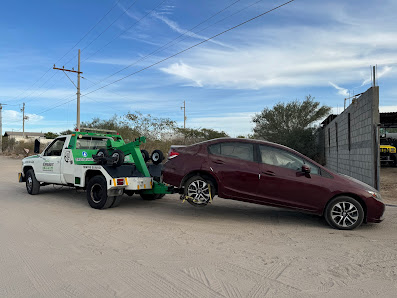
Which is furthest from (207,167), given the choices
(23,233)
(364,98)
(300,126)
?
(300,126)

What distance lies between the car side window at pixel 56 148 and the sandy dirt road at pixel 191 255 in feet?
7.65

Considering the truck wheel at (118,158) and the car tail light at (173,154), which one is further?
the truck wheel at (118,158)

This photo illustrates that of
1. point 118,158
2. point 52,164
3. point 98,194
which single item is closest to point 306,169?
point 118,158

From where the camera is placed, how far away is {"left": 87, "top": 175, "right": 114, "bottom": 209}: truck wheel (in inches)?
314

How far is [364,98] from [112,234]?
29.6ft

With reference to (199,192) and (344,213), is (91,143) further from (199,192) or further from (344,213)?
(344,213)

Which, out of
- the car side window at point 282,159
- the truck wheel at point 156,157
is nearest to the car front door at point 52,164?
the truck wheel at point 156,157

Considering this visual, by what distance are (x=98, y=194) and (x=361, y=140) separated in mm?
8578

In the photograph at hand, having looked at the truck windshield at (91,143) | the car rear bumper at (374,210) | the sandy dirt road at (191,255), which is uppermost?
the truck windshield at (91,143)

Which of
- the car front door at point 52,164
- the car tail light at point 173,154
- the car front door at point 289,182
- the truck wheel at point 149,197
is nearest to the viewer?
the car front door at point 289,182

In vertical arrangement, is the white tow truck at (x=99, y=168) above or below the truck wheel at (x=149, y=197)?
above

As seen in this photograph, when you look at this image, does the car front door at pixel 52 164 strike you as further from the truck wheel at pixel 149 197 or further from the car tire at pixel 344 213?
the car tire at pixel 344 213

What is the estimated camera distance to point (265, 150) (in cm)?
686

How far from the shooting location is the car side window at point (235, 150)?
6.91m
